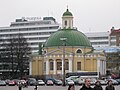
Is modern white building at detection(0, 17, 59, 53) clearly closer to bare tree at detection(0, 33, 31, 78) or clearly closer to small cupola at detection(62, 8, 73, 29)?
bare tree at detection(0, 33, 31, 78)

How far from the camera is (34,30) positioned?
6275 inches

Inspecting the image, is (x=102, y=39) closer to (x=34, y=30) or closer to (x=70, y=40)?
(x=34, y=30)

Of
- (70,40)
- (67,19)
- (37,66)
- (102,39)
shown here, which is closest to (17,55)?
(37,66)

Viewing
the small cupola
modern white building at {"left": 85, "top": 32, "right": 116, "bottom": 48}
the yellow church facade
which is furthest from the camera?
modern white building at {"left": 85, "top": 32, "right": 116, "bottom": 48}

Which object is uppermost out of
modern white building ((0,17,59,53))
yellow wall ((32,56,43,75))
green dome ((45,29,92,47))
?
modern white building ((0,17,59,53))

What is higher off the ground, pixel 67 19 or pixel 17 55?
pixel 67 19

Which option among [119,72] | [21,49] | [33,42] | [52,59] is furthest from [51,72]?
[33,42]

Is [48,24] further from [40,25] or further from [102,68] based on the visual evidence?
[102,68]

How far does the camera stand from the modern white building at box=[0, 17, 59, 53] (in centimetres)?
15850

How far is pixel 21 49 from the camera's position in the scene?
4321 inches

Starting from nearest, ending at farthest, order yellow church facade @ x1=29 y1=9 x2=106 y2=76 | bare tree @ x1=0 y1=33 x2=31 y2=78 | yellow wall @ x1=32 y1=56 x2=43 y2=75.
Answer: yellow church facade @ x1=29 y1=9 x2=106 y2=76 < bare tree @ x1=0 y1=33 x2=31 y2=78 < yellow wall @ x1=32 y1=56 x2=43 y2=75

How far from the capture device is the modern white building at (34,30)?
6240 inches

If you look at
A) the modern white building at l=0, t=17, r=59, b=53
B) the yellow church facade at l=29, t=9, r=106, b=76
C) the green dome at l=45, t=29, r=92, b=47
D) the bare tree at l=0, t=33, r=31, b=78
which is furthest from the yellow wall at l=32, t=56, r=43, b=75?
the modern white building at l=0, t=17, r=59, b=53

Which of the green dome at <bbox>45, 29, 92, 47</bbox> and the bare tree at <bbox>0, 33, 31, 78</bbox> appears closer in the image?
the green dome at <bbox>45, 29, 92, 47</bbox>
